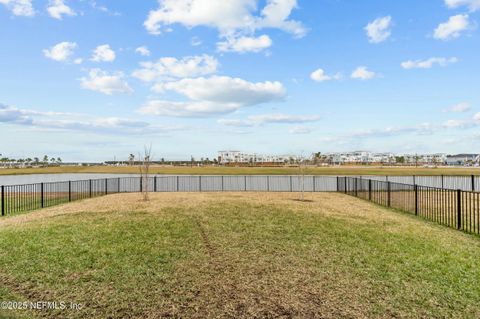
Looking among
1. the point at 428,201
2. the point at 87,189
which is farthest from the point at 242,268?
the point at 87,189

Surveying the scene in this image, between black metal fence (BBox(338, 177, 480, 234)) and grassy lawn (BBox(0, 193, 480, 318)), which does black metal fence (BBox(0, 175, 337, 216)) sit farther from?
grassy lawn (BBox(0, 193, 480, 318))

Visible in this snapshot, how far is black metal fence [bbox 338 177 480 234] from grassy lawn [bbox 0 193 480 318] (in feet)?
4.22

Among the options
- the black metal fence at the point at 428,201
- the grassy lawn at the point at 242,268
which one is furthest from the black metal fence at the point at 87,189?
the grassy lawn at the point at 242,268

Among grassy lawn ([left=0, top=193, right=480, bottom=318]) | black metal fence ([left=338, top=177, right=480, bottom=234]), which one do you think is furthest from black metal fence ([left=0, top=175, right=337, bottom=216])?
grassy lawn ([left=0, top=193, right=480, bottom=318])

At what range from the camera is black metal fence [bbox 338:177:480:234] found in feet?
36.9

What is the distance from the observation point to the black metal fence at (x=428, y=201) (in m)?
11.2

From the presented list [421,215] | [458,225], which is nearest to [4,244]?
[458,225]

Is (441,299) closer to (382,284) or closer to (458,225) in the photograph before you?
(382,284)

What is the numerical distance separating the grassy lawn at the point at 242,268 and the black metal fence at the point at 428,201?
1286mm

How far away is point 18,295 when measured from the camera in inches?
201

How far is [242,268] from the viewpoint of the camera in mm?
6539

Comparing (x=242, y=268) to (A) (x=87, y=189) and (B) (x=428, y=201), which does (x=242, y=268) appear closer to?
(B) (x=428, y=201)

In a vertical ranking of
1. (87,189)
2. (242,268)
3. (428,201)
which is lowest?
(87,189)

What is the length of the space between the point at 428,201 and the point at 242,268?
14.7 m
